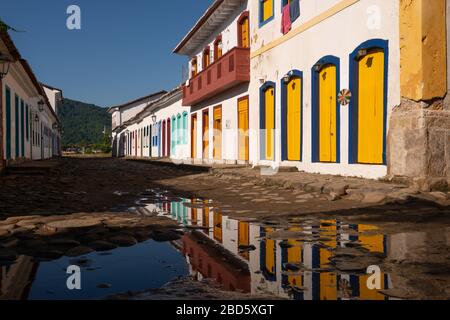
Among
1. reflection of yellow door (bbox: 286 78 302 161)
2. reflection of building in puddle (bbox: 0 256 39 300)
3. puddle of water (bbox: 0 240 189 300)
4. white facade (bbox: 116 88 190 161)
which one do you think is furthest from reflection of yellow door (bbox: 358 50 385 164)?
white facade (bbox: 116 88 190 161)

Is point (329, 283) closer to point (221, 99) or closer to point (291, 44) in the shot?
point (291, 44)

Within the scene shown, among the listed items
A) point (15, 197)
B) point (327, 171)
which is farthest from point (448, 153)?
point (15, 197)

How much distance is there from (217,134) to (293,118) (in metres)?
6.79

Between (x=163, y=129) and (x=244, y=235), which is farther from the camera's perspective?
(x=163, y=129)

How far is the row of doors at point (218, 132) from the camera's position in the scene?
14566mm

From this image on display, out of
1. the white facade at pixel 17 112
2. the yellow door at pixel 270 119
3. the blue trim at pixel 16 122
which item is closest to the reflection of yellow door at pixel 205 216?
the yellow door at pixel 270 119

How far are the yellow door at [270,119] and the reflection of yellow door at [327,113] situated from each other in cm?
268

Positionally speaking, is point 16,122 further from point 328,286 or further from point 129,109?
point 129,109

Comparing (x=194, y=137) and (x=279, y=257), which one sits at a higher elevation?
(x=194, y=137)

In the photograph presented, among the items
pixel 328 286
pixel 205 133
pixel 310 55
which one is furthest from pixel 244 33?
pixel 328 286

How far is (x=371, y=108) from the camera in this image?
7.95 meters

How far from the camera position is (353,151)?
837 centimetres

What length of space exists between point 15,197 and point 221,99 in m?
11.4

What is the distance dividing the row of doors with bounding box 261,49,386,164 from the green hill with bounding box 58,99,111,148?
8075cm
